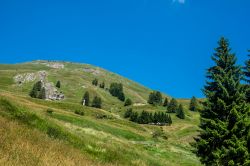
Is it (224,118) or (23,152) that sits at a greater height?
(224,118)

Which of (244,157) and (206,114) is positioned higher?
(206,114)

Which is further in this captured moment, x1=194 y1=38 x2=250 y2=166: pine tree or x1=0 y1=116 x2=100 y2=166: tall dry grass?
x1=194 y1=38 x2=250 y2=166: pine tree

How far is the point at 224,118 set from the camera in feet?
98.2

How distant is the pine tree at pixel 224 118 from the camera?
1089 inches

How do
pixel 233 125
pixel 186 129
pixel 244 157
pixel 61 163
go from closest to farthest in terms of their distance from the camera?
pixel 61 163
pixel 244 157
pixel 233 125
pixel 186 129

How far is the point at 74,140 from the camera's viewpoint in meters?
16.6

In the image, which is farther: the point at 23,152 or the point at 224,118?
the point at 224,118

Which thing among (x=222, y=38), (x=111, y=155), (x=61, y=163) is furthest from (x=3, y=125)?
(x=222, y=38)

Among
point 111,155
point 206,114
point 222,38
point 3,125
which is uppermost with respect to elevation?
point 222,38

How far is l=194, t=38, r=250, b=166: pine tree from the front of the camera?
27.7 metres

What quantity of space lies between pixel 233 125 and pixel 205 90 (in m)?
4.47

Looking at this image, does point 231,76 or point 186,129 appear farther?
point 186,129

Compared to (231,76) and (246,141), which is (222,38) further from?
(246,141)

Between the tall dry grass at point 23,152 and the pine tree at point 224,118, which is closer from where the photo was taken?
the tall dry grass at point 23,152
